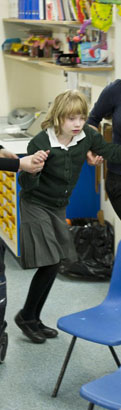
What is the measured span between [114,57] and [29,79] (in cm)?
214

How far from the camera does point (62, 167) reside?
120 inches

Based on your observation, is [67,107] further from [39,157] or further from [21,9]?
[21,9]

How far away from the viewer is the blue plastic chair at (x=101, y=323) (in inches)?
100

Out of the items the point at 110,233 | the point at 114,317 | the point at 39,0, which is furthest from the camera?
the point at 39,0

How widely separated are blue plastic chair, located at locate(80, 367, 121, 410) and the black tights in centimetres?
115

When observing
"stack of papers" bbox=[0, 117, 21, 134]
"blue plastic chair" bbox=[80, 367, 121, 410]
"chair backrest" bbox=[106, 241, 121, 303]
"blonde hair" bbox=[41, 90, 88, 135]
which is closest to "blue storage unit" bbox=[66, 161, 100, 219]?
"stack of papers" bbox=[0, 117, 21, 134]

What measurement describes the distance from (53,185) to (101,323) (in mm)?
690

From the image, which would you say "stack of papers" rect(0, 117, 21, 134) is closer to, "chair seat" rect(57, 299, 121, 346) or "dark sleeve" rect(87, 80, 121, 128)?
"dark sleeve" rect(87, 80, 121, 128)

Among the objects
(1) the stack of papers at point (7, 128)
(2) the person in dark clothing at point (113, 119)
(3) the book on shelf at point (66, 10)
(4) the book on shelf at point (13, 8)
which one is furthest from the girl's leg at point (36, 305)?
(4) the book on shelf at point (13, 8)

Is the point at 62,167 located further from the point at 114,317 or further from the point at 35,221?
the point at 114,317

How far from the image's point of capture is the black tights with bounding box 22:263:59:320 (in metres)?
3.20

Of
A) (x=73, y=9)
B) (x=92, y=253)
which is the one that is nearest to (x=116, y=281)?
(x=92, y=253)

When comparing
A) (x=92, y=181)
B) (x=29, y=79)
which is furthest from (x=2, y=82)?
(x=92, y=181)

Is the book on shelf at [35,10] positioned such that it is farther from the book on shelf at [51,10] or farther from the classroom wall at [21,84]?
the classroom wall at [21,84]
